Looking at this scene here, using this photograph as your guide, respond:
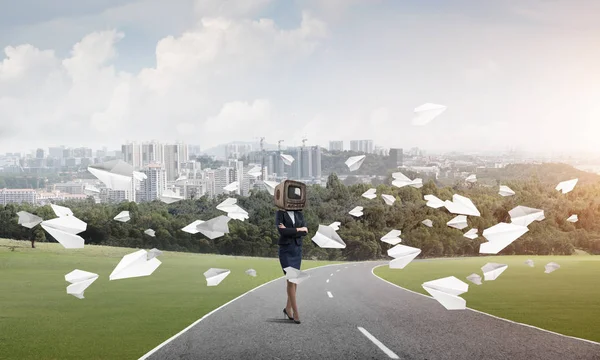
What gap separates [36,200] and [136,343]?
3880cm

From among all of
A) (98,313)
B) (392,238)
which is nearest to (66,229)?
(98,313)

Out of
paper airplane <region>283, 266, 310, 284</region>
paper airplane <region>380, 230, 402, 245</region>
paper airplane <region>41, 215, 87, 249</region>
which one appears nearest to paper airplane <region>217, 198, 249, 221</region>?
paper airplane <region>41, 215, 87, 249</region>

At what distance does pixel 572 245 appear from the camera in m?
64.2

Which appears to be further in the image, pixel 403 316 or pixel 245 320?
pixel 403 316

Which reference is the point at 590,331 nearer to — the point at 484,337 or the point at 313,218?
the point at 484,337

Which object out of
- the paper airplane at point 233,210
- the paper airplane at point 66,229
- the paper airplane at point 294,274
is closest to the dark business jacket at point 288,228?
the paper airplane at point 294,274

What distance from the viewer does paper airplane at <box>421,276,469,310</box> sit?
14031 millimetres

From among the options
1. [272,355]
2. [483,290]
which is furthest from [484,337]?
[483,290]

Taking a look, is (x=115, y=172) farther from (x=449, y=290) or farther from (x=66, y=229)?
(x=449, y=290)

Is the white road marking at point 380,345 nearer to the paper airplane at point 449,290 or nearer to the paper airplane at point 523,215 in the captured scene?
the paper airplane at point 449,290

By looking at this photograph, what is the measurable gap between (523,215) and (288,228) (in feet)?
31.4

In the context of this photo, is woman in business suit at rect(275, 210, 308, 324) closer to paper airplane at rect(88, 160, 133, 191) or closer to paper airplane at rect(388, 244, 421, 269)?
paper airplane at rect(388, 244, 421, 269)

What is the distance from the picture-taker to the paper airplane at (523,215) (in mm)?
17952

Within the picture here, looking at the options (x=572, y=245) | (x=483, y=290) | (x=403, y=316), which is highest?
(x=403, y=316)
